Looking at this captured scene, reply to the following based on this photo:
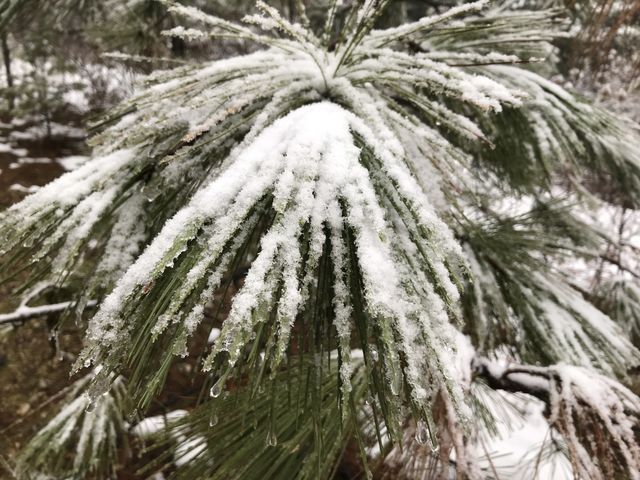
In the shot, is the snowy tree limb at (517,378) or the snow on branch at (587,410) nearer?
the snow on branch at (587,410)

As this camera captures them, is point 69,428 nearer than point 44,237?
No

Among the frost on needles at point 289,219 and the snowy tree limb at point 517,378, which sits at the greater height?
the frost on needles at point 289,219

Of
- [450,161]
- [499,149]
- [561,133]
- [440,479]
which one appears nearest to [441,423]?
[440,479]

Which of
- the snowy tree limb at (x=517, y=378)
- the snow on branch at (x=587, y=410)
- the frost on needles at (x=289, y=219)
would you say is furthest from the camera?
the snowy tree limb at (x=517, y=378)

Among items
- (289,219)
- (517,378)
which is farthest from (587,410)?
(289,219)

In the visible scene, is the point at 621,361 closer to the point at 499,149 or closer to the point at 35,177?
the point at 499,149

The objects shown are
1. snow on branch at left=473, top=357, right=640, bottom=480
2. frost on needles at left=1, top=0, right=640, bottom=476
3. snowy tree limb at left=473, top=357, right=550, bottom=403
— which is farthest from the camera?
snowy tree limb at left=473, top=357, right=550, bottom=403

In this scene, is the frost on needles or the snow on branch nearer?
the frost on needles

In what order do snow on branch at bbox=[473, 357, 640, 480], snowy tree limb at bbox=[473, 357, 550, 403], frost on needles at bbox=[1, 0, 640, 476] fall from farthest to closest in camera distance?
snowy tree limb at bbox=[473, 357, 550, 403] < snow on branch at bbox=[473, 357, 640, 480] < frost on needles at bbox=[1, 0, 640, 476]

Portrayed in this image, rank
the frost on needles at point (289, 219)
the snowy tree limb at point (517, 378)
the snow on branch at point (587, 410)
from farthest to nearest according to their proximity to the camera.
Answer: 1. the snowy tree limb at point (517, 378)
2. the snow on branch at point (587, 410)
3. the frost on needles at point (289, 219)
